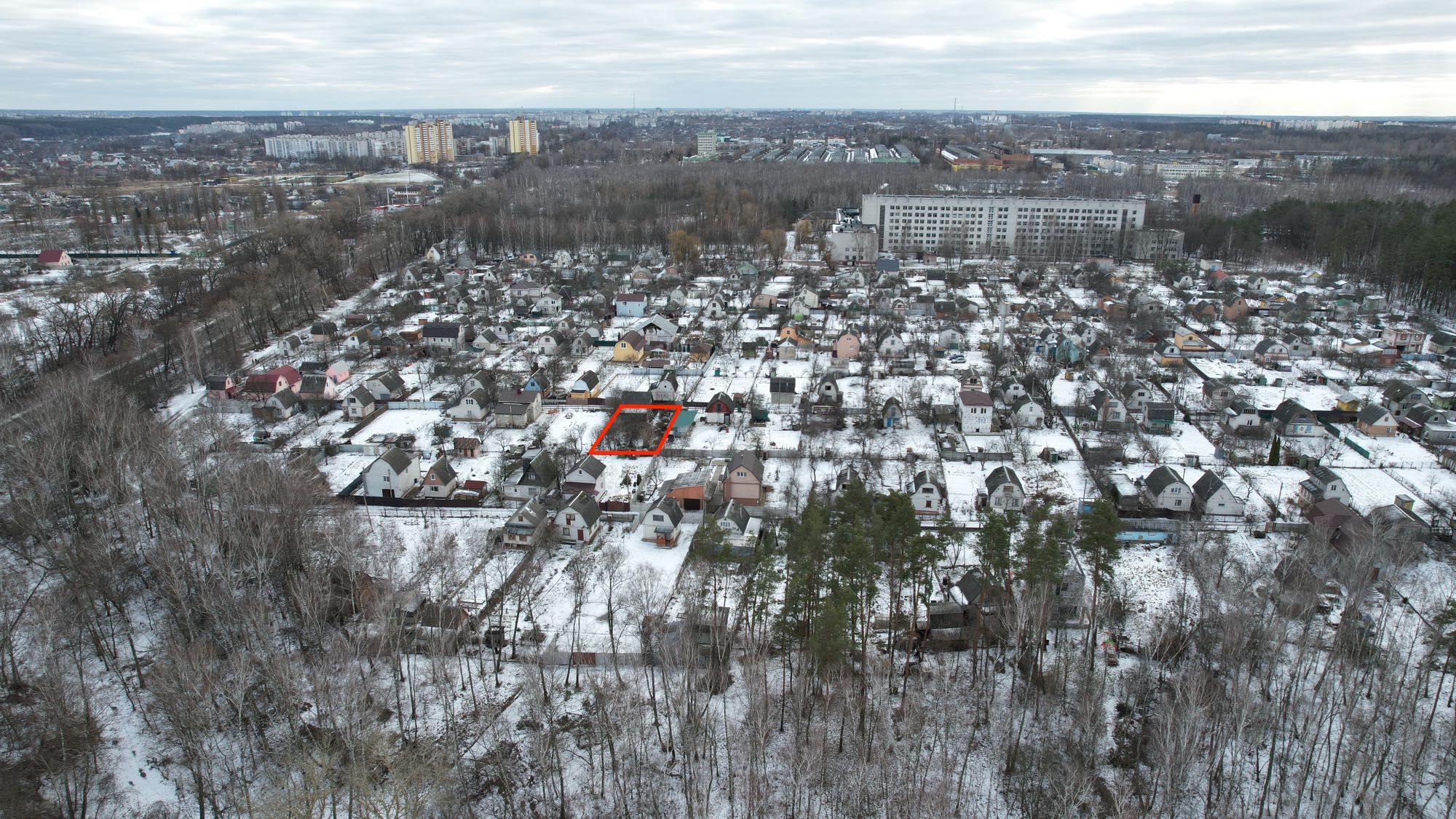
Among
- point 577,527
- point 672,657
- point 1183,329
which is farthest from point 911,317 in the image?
point 672,657

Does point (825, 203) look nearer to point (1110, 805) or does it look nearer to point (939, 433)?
point (939, 433)

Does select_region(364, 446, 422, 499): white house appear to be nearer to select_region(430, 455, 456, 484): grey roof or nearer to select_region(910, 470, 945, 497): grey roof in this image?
select_region(430, 455, 456, 484): grey roof

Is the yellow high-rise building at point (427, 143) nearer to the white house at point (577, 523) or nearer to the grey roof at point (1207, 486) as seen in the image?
the white house at point (577, 523)

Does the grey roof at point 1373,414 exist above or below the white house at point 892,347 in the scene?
below

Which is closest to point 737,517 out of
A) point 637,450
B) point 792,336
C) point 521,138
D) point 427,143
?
point 637,450

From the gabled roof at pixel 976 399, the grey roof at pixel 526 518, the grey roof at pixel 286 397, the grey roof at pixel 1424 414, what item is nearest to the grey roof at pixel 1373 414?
the grey roof at pixel 1424 414
